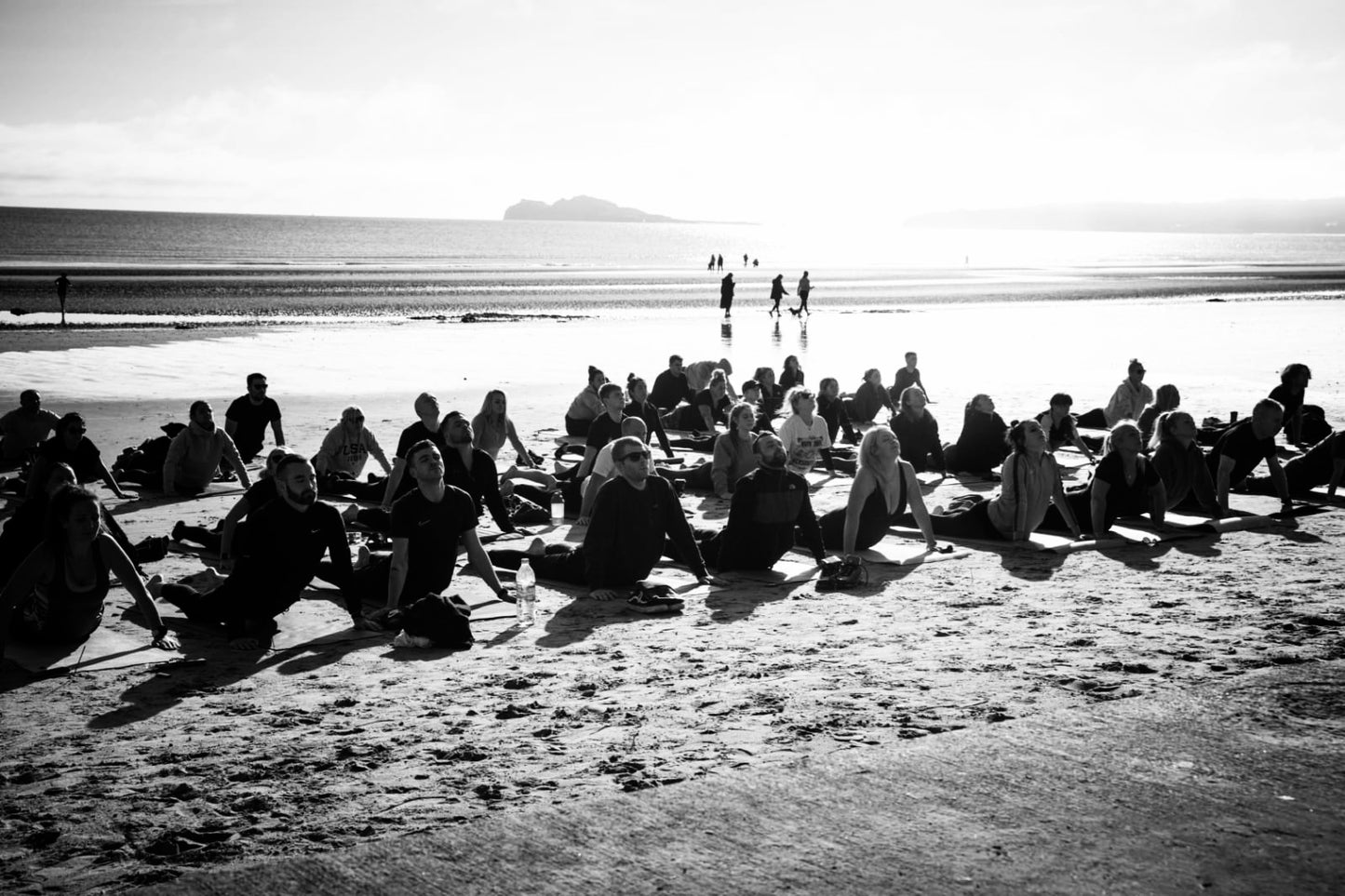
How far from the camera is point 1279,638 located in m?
8.36

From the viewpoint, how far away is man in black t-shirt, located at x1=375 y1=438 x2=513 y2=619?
29.8ft

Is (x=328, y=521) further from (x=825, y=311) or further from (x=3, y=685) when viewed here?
(x=825, y=311)

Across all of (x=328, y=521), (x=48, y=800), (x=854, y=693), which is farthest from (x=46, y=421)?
(x=854, y=693)

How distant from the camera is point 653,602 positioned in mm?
9484

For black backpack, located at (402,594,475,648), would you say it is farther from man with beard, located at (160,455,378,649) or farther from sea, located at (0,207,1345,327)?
sea, located at (0,207,1345,327)

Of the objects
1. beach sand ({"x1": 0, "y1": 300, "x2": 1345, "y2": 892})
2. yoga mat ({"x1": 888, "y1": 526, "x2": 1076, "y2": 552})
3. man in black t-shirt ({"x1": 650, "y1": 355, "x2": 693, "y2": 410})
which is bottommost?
beach sand ({"x1": 0, "y1": 300, "x2": 1345, "y2": 892})

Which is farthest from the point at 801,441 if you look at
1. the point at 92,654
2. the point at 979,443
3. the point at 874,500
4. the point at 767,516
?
the point at 92,654

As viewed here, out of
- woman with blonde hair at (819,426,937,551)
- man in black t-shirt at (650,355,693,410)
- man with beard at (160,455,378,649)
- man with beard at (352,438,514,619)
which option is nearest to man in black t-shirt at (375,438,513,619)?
man with beard at (352,438,514,619)

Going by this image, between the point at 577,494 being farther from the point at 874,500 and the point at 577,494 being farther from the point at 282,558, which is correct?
the point at 282,558

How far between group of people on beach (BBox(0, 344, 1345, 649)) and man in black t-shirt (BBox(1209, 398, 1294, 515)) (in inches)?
0.8

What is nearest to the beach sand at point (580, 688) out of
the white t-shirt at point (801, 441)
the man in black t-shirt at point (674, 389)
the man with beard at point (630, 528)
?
the man with beard at point (630, 528)

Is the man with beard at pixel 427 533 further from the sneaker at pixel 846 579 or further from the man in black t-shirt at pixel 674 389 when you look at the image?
the man in black t-shirt at pixel 674 389

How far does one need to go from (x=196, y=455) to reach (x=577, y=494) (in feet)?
14.3

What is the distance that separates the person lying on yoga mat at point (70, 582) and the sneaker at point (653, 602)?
3.27 meters
